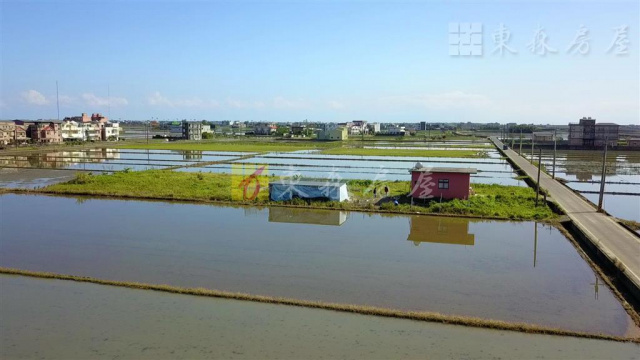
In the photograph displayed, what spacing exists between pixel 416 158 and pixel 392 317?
27.0 m

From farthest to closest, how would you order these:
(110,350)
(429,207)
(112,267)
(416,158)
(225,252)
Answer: (416,158) < (429,207) < (225,252) < (112,267) < (110,350)

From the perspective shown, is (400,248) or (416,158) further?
(416,158)

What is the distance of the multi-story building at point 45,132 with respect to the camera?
1937 inches

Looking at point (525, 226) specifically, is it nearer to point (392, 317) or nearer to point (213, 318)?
point (392, 317)

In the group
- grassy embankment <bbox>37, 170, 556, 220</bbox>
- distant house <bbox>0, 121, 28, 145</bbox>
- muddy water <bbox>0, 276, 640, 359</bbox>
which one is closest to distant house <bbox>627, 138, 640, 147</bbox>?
grassy embankment <bbox>37, 170, 556, 220</bbox>

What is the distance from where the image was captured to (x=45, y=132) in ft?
163

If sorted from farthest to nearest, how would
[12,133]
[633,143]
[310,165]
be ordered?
1. [12,133]
2. [633,143]
3. [310,165]

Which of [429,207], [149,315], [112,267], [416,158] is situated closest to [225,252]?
[112,267]

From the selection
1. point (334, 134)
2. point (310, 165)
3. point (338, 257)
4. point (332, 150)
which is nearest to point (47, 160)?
point (310, 165)

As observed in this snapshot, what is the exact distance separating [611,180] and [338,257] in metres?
19.1

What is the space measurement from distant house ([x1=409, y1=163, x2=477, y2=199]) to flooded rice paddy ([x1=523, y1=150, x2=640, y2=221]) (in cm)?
467

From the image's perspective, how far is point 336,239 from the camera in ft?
38.6

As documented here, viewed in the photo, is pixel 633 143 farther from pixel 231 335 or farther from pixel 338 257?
pixel 231 335

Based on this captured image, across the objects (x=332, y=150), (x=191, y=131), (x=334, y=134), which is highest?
(x=191, y=131)
